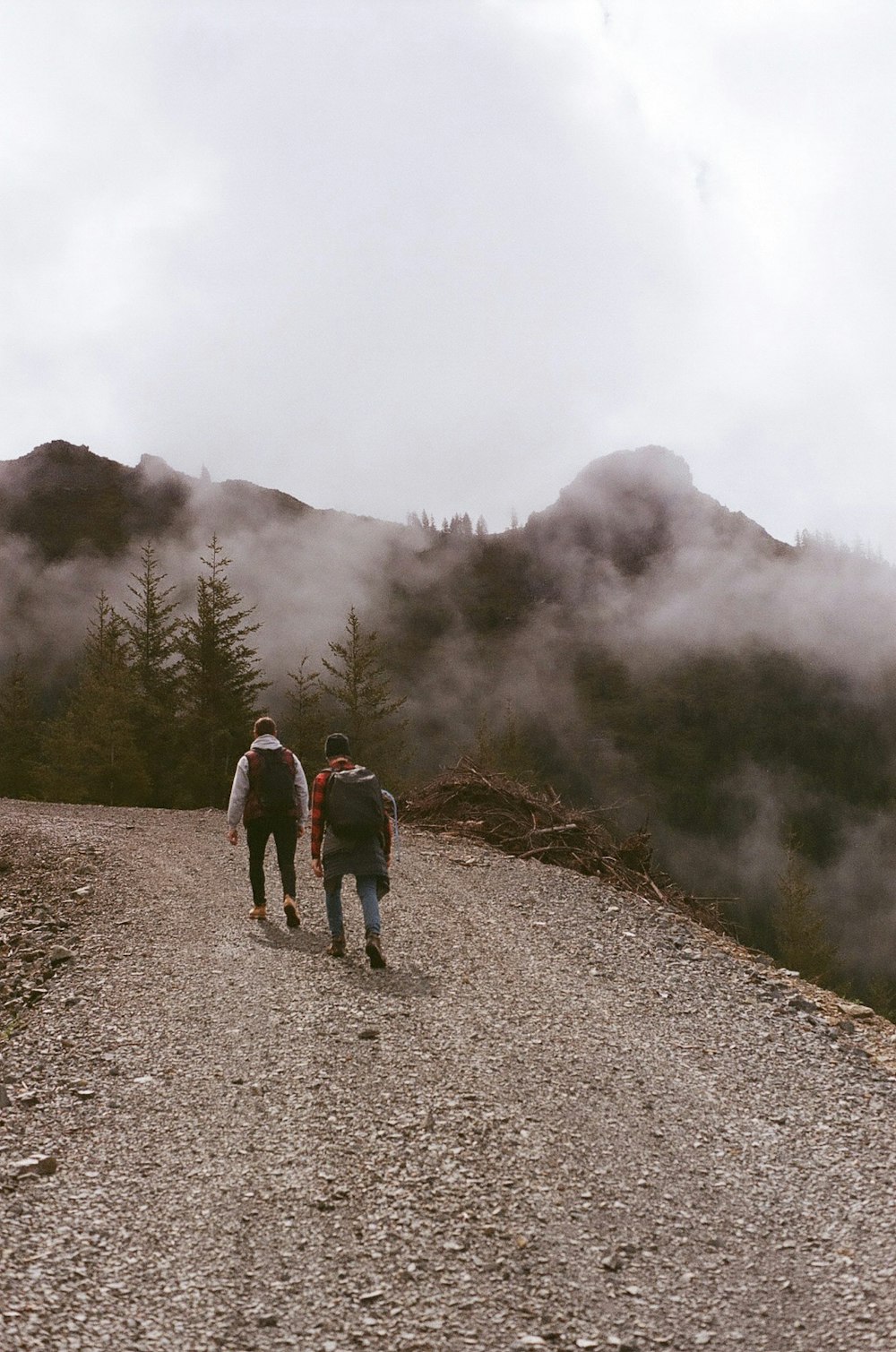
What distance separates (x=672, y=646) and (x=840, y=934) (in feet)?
181

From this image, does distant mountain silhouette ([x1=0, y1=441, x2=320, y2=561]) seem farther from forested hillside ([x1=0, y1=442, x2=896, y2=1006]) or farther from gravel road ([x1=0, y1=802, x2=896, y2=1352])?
gravel road ([x1=0, y1=802, x2=896, y2=1352])

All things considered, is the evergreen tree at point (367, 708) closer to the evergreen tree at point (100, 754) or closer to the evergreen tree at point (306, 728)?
the evergreen tree at point (306, 728)

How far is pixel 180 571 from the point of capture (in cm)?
9525

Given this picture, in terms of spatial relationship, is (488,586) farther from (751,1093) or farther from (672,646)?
(751,1093)

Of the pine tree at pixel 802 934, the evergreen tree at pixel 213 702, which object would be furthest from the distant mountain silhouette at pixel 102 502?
the pine tree at pixel 802 934

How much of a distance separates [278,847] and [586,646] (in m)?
141

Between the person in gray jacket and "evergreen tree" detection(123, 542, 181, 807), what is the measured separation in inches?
1003

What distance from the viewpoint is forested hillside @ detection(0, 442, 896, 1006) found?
92438 mm

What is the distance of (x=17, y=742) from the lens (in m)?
40.3

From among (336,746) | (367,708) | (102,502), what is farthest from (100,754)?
(102,502)

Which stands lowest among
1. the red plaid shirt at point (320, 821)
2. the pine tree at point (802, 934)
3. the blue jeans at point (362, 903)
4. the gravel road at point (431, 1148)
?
the pine tree at point (802, 934)

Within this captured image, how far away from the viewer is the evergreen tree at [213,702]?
34.5 metres

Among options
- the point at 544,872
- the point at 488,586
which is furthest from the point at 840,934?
the point at 544,872

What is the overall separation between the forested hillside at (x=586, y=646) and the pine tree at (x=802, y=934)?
0.71ft
